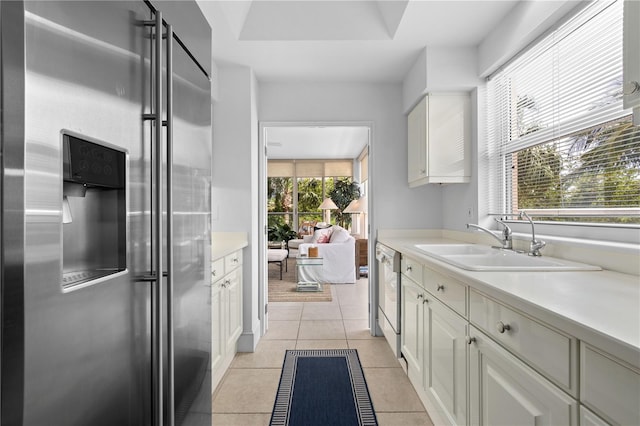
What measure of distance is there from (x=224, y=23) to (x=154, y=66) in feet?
5.64

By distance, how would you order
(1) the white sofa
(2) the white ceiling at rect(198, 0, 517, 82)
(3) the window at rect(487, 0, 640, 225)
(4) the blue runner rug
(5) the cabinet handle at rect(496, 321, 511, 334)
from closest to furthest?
(5) the cabinet handle at rect(496, 321, 511, 334) → (3) the window at rect(487, 0, 640, 225) → (4) the blue runner rug → (2) the white ceiling at rect(198, 0, 517, 82) → (1) the white sofa

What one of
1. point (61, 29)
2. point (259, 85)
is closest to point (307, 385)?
point (61, 29)

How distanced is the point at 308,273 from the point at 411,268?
3372 millimetres

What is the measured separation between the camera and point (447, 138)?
2.89 meters

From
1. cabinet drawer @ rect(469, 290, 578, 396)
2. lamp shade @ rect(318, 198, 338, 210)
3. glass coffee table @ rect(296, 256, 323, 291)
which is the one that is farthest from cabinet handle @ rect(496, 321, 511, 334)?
lamp shade @ rect(318, 198, 338, 210)

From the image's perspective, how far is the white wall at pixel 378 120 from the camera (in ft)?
11.1

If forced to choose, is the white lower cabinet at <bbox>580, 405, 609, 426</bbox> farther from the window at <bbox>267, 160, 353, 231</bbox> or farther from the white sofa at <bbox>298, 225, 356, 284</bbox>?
the window at <bbox>267, 160, 353, 231</bbox>

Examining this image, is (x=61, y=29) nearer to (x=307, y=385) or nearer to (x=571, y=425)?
(x=571, y=425)

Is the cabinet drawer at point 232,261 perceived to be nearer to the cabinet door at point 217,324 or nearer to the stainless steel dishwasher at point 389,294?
the cabinet door at point 217,324

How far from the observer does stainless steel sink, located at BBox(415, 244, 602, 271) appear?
148 centimetres

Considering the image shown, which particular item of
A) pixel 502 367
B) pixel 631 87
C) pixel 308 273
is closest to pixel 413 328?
pixel 502 367

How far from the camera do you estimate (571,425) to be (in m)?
0.86

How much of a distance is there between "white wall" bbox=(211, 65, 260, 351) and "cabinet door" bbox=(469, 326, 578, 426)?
6.66 feet

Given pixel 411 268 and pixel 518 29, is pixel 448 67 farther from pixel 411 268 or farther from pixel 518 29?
pixel 411 268
